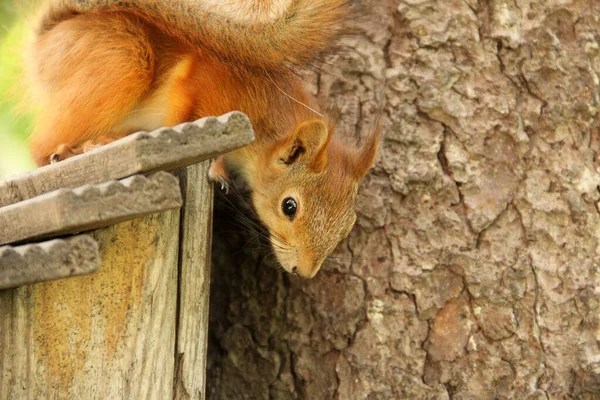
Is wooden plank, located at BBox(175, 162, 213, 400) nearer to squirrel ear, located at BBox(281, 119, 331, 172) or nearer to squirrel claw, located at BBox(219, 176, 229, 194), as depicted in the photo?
squirrel claw, located at BBox(219, 176, 229, 194)

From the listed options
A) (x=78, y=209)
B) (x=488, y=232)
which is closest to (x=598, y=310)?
(x=488, y=232)

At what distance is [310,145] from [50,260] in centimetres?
105

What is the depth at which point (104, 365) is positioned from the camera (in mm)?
1639

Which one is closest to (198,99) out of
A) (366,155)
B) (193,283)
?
(366,155)

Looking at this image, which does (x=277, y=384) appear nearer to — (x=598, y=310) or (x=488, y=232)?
(x=488, y=232)

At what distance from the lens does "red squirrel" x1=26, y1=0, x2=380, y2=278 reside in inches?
78.1

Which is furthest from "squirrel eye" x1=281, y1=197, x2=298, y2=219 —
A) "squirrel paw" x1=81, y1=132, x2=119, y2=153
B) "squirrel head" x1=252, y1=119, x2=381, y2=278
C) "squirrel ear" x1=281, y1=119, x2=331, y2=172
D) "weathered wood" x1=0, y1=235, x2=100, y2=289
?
"weathered wood" x1=0, y1=235, x2=100, y2=289

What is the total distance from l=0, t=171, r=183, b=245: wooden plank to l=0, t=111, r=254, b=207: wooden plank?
37 mm

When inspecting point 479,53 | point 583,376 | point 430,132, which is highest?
point 479,53

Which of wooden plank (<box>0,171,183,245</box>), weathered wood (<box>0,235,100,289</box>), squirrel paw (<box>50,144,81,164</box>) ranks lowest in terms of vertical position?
squirrel paw (<box>50,144,81,164</box>)

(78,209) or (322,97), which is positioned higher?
(78,209)

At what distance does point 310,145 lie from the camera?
2229 millimetres

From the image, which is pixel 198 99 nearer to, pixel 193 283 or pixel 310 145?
pixel 310 145

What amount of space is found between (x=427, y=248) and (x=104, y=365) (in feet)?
3.13
